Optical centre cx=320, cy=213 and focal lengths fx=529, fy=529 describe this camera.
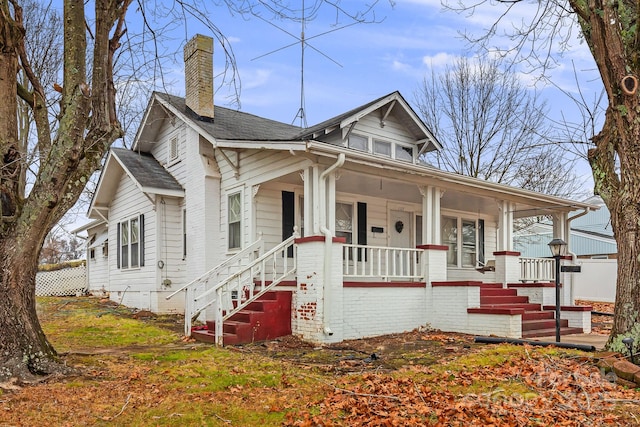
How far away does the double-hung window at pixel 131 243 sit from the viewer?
15414 mm

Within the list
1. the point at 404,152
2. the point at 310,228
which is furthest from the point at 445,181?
the point at 310,228

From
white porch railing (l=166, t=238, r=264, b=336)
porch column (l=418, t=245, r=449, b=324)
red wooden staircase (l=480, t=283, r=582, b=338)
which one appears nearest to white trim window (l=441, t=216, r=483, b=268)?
red wooden staircase (l=480, t=283, r=582, b=338)

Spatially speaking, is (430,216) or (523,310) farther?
(430,216)

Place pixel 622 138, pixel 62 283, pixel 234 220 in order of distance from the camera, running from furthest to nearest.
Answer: pixel 62 283 → pixel 234 220 → pixel 622 138

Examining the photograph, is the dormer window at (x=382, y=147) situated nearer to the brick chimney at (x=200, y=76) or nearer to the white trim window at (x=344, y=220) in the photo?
the white trim window at (x=344, y=220)

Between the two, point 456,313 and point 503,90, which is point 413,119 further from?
point 503,90

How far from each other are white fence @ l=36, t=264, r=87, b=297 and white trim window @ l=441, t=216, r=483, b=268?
49.3 feet

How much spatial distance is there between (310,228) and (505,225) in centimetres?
598

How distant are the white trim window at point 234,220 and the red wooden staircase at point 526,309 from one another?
5.60 m

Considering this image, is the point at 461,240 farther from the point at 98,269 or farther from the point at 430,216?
the point at 98,269

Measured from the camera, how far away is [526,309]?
11633mm

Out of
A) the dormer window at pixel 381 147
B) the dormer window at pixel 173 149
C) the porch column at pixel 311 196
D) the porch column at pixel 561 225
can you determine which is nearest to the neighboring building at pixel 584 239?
the porch column at pixel 561 225

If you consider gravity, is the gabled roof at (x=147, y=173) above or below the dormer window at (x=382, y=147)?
below

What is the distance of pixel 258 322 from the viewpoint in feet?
31.1
